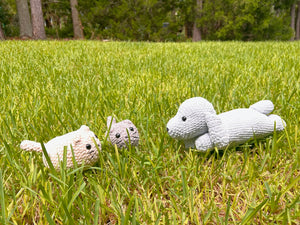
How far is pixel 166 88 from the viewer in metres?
2.47

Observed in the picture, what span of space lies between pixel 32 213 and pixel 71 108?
102 centimetres

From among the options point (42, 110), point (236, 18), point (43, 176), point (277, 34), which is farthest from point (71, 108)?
point (277, 34)

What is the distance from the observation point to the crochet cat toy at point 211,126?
3.87 feet

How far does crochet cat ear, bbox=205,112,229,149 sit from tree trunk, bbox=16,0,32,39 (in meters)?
12.4

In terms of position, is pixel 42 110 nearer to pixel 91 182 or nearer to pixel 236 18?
pixel 91 182

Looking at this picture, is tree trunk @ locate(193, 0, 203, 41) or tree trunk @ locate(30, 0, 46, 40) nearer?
tree trunk @ locate(30, 0, 46, 40)

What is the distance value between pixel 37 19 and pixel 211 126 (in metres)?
11.5

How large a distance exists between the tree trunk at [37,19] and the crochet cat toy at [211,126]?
1133 centimetres

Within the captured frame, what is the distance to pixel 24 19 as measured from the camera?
37.2 ft

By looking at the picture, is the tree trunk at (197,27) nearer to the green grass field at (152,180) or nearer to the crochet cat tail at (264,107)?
the green grass field at (152,180)

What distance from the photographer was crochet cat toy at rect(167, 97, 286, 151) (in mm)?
1179

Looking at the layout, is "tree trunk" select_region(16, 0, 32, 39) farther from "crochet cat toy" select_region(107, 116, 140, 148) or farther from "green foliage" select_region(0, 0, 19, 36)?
"crochet cat toy" select_region(107, 116, 140, 148)

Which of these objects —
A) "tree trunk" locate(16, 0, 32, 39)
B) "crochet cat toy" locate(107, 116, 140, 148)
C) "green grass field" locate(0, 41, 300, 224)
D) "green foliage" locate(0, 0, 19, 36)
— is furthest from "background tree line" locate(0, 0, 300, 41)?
"crochet cat toy" locate(107, 116, 140, 148)

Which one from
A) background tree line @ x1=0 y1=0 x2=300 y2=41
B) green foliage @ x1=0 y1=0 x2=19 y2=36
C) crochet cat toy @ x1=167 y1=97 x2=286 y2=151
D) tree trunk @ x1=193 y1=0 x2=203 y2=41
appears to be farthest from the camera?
green foliage @ x1=0 y1=0 x2=19 y2=36
